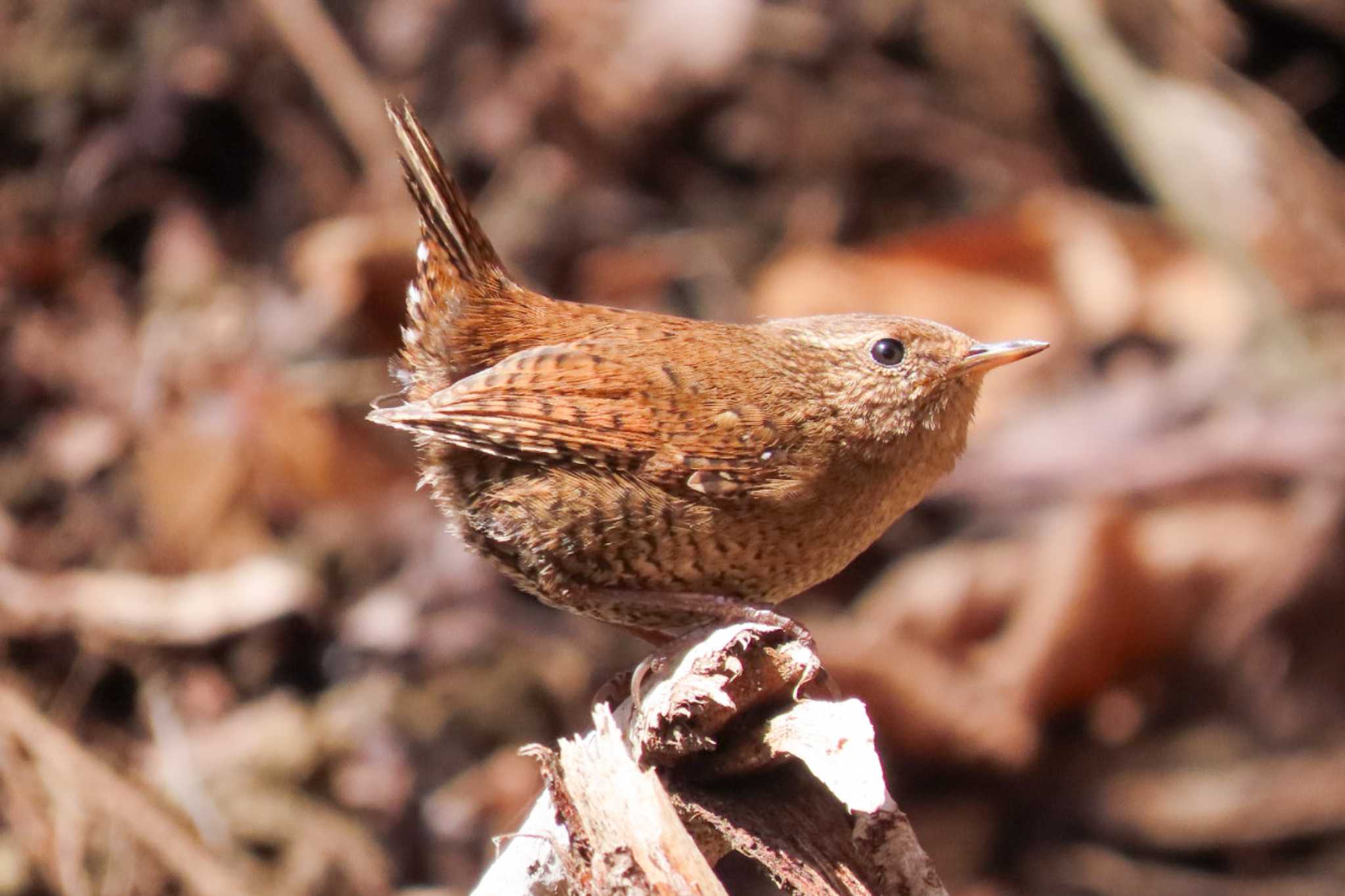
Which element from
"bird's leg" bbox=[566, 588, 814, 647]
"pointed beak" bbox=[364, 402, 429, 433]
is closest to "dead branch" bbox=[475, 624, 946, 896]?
"bird's leg" bbox=[566, 588, 814, 647]

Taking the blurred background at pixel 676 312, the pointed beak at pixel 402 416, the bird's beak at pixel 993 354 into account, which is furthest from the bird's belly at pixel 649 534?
the blurred background at pixel 676 312

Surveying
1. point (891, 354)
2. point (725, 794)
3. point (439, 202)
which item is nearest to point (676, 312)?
point (439, 202)

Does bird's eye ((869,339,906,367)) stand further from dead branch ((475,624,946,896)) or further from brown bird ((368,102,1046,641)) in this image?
dead branch ((475,624,946,896))

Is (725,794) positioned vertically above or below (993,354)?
below

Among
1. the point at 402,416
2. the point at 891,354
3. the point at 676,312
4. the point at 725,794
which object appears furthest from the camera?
the point at 676,312

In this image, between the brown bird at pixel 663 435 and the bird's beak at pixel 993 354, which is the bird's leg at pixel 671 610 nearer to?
the brown bird at pixel 663 435

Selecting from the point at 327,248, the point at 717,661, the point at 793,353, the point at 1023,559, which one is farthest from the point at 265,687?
the point at 717,661

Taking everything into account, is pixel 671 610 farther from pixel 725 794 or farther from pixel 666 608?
pixel 725 794
